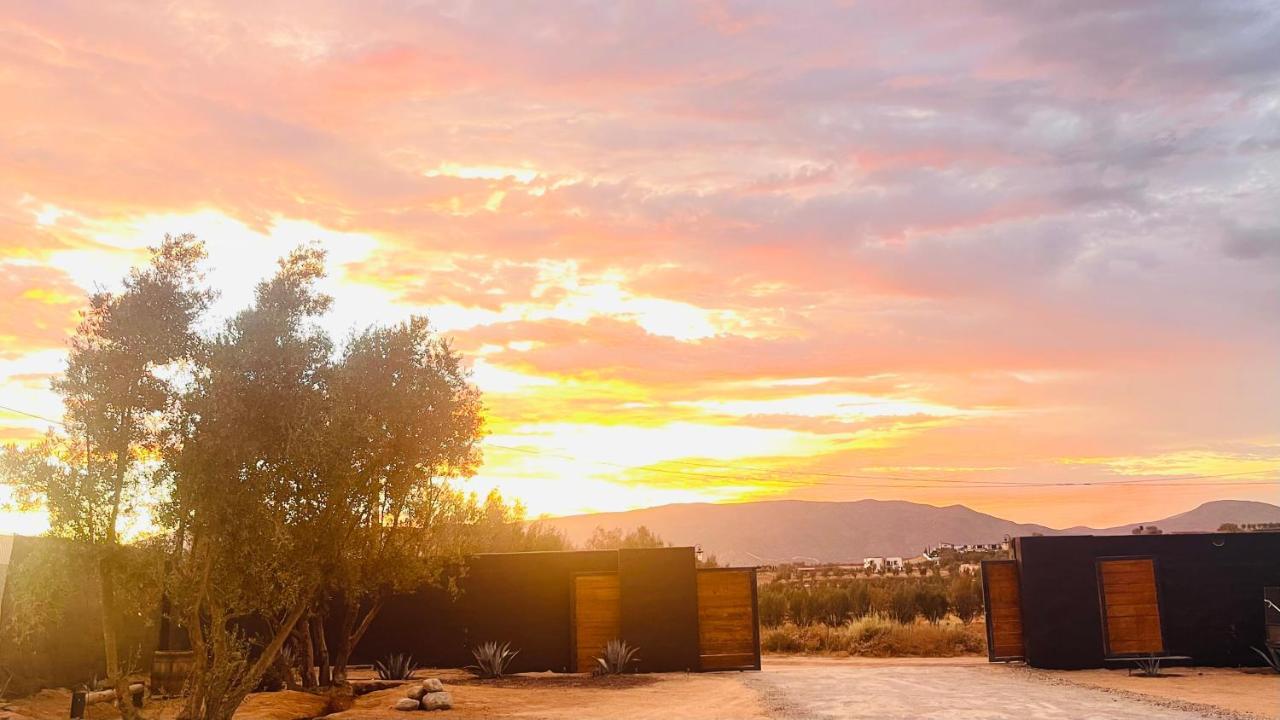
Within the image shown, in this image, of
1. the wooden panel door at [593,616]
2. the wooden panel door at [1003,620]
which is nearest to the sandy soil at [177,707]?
the wooden panel door at [593,616]

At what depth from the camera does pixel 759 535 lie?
127750 mm

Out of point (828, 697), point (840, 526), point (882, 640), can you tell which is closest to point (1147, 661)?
point (882, 640)

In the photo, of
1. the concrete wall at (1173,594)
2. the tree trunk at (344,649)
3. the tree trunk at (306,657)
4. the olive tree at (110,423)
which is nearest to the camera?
the olive tree at (110,423)

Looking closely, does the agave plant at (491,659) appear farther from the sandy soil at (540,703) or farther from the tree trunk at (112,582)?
the tree trunk at (112,582)

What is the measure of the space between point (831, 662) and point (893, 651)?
118 inches

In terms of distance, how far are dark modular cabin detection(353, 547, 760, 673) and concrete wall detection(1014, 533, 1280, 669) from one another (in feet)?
19.7

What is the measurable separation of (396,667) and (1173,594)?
643 inches

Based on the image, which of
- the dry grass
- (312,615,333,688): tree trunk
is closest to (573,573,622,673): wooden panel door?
(312,615,333,688): tree trunk

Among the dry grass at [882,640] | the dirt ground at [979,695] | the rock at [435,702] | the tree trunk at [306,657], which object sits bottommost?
the dry grass at [882,640]

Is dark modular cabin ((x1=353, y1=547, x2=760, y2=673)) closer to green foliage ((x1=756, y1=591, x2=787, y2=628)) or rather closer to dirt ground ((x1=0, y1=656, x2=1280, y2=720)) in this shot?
dirt ground ((x1=0, y1=656, x2=1280, y2=720))

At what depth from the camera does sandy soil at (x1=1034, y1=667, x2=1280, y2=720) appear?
14703 mm

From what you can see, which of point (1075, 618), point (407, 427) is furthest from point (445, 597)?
point (1075, 618)

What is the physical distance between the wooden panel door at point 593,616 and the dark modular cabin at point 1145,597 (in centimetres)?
875

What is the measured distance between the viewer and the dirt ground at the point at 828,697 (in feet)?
46.2
